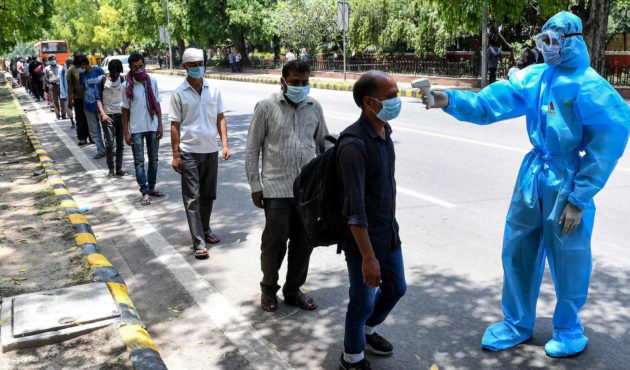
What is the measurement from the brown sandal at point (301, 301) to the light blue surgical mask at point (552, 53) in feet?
7.36

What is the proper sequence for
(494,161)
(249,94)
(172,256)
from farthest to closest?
(249,94)
(494,161)
(172,256)

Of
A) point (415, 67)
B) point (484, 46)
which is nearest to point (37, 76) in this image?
point (415, 67)

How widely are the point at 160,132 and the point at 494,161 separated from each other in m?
4.57

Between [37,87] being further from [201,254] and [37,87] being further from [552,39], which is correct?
[552,39]

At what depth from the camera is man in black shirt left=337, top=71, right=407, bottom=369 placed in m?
3.11

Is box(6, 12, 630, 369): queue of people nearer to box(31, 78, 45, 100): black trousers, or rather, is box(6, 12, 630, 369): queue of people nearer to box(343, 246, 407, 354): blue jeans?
box(343, 246, 407, 354): blue jeans

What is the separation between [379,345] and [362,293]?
586 millimetres

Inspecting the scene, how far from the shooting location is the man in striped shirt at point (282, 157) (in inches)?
168

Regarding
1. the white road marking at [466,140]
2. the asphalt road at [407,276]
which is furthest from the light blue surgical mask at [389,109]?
the white road marking at [466,140]

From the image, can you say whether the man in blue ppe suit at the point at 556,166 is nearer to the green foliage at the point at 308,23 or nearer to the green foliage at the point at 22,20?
the green foliage at the point at 22,20

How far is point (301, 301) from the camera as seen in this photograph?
455 centimetres

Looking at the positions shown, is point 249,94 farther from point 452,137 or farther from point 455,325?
point 455,325

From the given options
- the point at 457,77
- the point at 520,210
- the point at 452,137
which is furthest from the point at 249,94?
the point at 520,210

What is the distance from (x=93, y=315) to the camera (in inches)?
168
